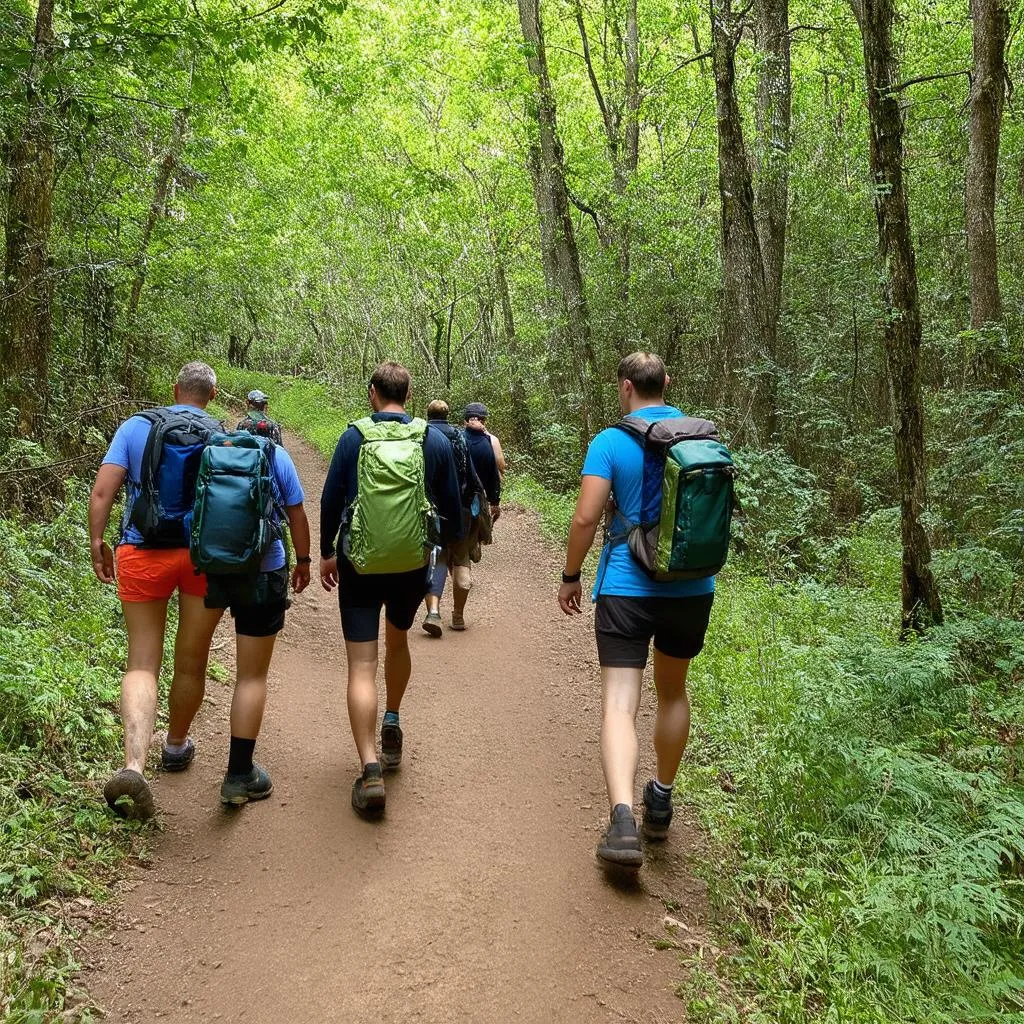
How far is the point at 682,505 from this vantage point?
11.0 ft

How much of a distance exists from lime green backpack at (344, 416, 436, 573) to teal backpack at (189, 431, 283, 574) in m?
0.48

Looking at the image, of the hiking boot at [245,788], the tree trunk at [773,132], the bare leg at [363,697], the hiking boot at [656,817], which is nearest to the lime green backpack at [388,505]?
the bare leg at [363,697]

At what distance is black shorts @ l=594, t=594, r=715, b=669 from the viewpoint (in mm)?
3508

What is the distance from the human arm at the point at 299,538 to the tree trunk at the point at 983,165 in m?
8.11

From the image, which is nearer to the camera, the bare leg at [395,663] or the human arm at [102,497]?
the human arm at [102,497]

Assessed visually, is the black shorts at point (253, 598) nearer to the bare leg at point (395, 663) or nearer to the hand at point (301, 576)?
the hand at point (301, 576)

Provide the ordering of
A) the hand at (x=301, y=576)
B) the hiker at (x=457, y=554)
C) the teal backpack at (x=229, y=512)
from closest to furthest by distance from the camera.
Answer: the teal backpack at (x=229, y=512)
the hand at (x=301, y=576)
the hiker at (x=457, y=554)

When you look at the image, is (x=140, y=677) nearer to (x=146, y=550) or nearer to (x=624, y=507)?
(x=146, y=550)

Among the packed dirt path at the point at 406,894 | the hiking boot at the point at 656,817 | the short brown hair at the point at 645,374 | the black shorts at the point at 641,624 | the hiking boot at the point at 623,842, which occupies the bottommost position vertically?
the packed dirt path at the point at 406,894

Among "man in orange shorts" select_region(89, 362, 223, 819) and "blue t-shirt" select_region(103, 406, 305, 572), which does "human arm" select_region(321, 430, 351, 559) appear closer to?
"blue t-shirt" select_region(103, 406, 305, 572)

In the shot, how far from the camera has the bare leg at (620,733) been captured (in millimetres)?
3393

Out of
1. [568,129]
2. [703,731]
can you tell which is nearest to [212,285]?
[568,129]

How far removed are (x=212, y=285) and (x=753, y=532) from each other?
13763 millimetres

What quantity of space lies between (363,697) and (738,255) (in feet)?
24.7
